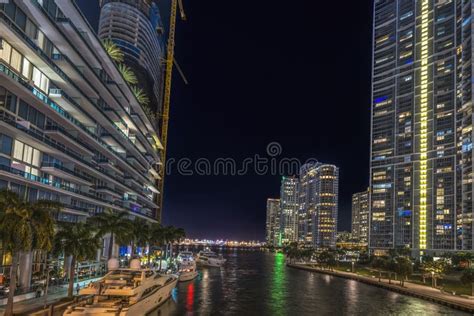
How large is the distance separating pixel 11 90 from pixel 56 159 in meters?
20.6

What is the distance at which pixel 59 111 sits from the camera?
69312 millimetres

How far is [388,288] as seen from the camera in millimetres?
107250

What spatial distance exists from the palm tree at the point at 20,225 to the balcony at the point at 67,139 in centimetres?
2663

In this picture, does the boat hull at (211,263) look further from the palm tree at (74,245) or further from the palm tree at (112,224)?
the palm tree at (74,245)

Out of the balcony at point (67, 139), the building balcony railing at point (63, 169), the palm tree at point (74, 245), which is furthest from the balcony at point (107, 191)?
the palm tree at point (74, 245)

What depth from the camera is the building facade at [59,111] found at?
55.8 metres

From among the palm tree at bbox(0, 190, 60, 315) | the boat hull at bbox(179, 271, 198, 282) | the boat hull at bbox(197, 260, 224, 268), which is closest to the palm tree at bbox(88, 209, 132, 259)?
the palm tree at bbox(0, 190, 60, 315)

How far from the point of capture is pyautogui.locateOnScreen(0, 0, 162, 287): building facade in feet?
183

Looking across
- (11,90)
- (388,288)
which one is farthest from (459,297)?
(11,90)

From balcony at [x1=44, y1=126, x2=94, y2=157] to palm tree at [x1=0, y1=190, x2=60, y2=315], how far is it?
2663 cm

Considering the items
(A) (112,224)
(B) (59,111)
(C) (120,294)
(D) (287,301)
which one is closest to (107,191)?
(A) (112,224)

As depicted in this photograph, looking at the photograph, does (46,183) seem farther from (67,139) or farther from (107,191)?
(107,191)

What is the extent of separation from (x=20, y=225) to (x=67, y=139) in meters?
34.5

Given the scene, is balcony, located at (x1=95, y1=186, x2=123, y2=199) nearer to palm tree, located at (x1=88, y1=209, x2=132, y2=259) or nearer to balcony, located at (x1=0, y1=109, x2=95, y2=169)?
balcony, located at (x1=0, y1=109, x2=95, y2=169)
